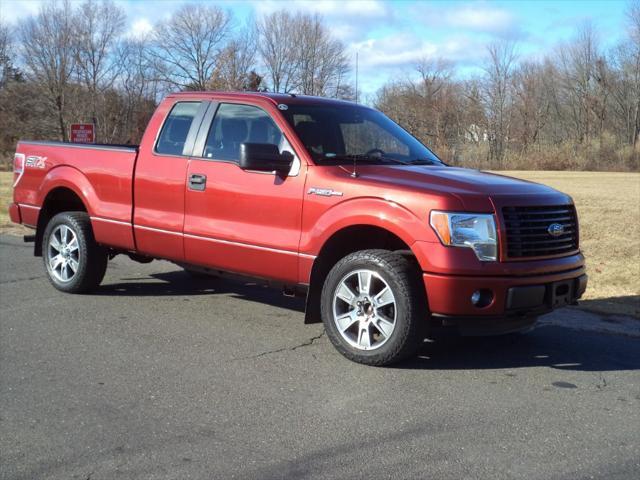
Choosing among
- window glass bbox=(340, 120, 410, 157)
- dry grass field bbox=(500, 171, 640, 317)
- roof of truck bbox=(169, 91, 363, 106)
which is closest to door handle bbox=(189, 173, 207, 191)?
roof of truck bbox=(169, 91, 363, 106)

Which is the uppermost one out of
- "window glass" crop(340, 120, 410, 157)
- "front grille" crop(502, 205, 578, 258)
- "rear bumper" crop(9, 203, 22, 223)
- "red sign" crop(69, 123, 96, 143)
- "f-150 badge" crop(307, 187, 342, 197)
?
"red sign" crop(69, 123, 96, 143)

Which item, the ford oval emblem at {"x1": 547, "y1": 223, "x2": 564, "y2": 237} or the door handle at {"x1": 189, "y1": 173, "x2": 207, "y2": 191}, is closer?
the ford oval emblem at {"x1": 547, "y1": 223, "x2": 564, "y2": 237}

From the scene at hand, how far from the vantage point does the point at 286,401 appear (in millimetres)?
4457

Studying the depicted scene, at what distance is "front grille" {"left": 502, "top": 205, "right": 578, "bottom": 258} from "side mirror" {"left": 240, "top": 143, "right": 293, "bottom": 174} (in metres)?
1.74

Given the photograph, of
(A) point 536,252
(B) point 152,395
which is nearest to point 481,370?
(A) point 536,252

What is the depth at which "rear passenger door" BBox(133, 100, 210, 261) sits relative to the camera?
6398 mm

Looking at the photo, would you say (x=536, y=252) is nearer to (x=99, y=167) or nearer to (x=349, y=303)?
(x=349, y=303)

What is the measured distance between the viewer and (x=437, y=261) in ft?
15.8

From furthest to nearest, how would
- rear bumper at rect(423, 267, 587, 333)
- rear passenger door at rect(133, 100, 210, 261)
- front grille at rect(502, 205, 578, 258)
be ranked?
rear passenger door at rect(133, 100, 210, 261), front grille at rect(502, 205, 578, 258), rear bumper at rect(423, 267, 587, 333)

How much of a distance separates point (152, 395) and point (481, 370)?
91.6 inches

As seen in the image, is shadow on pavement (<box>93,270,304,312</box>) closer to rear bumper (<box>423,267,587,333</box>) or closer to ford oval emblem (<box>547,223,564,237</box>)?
rear bumper (<box>423,267,587,333</box>)

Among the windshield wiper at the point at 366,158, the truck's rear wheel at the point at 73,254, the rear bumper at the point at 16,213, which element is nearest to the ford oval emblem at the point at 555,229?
the windshield wiper at the point at 366,158

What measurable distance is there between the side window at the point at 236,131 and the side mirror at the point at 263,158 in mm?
300

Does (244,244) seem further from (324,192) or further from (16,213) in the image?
(16,213)
